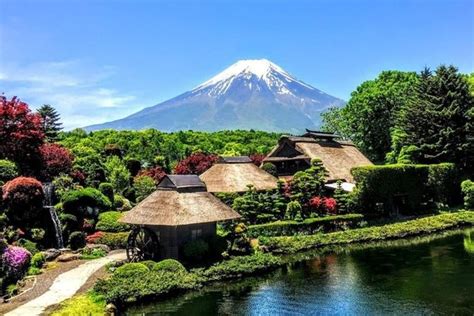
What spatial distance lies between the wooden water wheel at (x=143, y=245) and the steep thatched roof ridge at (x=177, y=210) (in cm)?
80

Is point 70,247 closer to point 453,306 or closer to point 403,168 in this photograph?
point 453,306

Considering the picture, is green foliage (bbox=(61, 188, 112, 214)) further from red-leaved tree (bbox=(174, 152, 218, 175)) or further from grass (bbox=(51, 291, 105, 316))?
red-leaved tree (bbox=(174, 152, 218, 175))

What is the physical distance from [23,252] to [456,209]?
122 feet

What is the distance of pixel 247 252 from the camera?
30.5 meters

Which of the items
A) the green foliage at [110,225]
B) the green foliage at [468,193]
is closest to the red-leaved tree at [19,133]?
the green foliage at [110,225]

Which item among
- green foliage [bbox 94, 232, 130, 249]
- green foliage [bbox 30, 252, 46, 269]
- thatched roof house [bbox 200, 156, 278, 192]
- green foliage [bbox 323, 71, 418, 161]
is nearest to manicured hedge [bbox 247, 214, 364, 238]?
thatched roof house [bbox 200, 156, 278, 192]

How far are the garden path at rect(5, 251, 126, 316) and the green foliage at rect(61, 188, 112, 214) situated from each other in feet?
18.8

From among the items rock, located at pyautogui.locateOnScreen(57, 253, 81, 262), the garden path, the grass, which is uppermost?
rock, located at pyautogui.locateOnScreen(57, 253, 81, 262)

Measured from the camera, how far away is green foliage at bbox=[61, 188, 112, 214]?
34.7 metres

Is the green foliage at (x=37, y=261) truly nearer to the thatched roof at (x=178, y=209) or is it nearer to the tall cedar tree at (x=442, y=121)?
the thatched roof at (x=178, y=209)

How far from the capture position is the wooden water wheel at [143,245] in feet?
92.7

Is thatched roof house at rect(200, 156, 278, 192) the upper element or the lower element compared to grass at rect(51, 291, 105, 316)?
upper

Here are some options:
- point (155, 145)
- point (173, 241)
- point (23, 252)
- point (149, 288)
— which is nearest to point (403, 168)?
point (173, 241)

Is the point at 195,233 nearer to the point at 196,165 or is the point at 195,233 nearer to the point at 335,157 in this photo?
the point at 196,165
